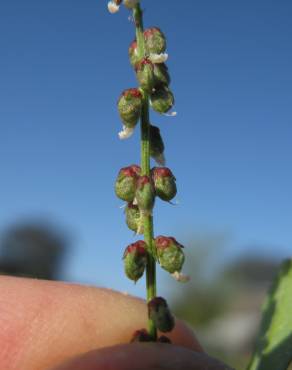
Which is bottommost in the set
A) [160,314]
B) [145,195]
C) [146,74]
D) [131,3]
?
[160,314]

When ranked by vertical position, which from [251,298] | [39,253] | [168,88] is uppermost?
[168,88]

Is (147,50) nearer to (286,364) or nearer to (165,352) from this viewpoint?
(165,352)

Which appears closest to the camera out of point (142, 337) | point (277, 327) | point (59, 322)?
point (142, 337)

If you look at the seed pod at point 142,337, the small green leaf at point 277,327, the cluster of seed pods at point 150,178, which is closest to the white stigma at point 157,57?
the cluster of seed pods at point 150,178

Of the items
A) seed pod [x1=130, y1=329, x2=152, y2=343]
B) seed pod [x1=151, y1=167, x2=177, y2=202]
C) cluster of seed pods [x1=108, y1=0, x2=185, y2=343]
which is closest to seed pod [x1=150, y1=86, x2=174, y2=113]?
cluster of seed pods [x1=108, y1=0, x2=185, y2=343]

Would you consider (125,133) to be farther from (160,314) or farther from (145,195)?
(160,314)

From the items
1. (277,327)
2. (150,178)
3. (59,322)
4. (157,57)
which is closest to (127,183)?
(150,178)

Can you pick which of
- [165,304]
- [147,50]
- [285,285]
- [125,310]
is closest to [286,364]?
[285,285]

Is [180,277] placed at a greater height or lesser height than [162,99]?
lesser
